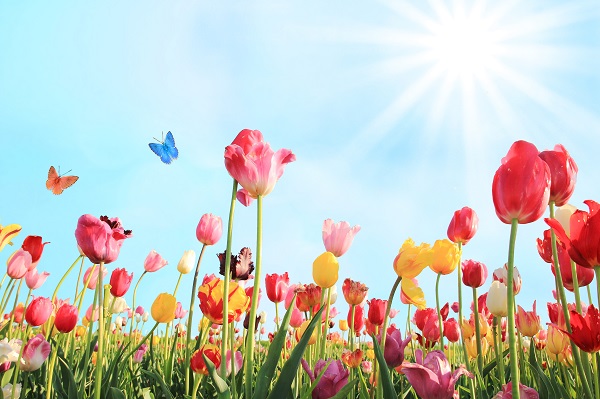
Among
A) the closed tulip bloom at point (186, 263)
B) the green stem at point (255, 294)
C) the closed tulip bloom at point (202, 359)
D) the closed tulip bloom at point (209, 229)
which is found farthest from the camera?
the closed tulip bloom at point (186, 263)

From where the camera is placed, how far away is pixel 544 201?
1.36 m

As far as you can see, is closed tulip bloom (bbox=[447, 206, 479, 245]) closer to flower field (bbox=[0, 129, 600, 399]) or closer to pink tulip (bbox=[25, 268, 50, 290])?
flower field (bbox=[0, 129, 600, 399])

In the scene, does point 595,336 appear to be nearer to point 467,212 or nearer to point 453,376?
point 453,376

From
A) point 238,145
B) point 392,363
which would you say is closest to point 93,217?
point 238,145

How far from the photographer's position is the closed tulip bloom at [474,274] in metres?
2.85

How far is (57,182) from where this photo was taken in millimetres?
4973

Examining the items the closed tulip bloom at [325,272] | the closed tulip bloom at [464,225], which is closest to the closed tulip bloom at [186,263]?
the closed tulip bloom at [325,272]

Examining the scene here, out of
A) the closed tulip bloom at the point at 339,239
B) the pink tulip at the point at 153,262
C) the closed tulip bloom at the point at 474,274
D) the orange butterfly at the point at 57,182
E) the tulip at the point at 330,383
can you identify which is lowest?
the tulip at the point at 330,383

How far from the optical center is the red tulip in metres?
1.34

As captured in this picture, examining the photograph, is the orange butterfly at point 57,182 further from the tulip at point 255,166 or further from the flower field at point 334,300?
the tulip at point 255,166

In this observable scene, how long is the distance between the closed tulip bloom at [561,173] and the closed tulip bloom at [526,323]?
1.25m

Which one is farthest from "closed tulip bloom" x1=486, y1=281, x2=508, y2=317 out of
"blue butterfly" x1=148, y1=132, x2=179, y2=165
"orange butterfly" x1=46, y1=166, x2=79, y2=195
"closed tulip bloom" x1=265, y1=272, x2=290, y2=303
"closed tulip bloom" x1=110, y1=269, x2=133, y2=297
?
"orange butterfly" x1=46, y1=166, x2=79, y2=195

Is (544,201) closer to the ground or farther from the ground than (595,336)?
farther from the ground

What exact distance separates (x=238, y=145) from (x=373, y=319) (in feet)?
5.48
